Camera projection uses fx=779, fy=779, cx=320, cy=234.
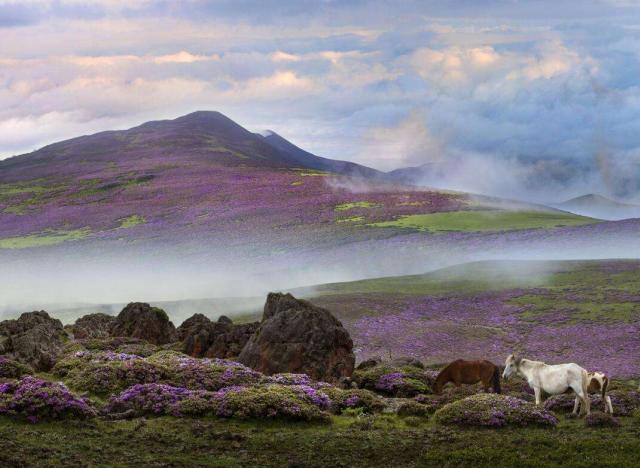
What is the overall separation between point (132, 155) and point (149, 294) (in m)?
95.3

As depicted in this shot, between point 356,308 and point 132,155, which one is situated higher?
point 132,155

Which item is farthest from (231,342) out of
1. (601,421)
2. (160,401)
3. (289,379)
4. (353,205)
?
(353,205)

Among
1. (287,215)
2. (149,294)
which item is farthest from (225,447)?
(287,215)

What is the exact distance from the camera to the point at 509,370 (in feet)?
95.2

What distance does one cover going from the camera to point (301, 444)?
2444cm

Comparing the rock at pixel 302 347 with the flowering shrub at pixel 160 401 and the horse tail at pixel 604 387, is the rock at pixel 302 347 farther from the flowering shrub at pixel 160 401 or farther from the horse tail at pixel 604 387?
the horse tail at pixel 604 387

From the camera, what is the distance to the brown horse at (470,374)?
32000mm

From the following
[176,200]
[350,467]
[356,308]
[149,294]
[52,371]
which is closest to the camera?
[350,467]

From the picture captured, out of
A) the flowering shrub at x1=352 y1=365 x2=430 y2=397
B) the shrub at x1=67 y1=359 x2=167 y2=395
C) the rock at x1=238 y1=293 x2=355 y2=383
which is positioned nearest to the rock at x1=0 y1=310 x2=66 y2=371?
the shrub at x1=67 y1=359 x2=167 y2=395

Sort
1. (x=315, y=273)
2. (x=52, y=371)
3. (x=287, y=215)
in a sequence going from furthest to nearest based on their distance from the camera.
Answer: (x=287, y=215)
(x=315, y=273)
(x=52, y=371)

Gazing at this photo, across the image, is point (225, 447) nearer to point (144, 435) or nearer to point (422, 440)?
point (144, 435)

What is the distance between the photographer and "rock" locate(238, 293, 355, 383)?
120 ft

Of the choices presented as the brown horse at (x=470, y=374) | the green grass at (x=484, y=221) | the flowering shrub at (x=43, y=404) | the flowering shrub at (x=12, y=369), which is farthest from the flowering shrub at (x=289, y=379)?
the green grass at (x=484, y=221)

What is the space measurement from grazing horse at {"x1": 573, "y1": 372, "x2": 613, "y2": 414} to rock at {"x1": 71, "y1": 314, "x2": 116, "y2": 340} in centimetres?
3156
